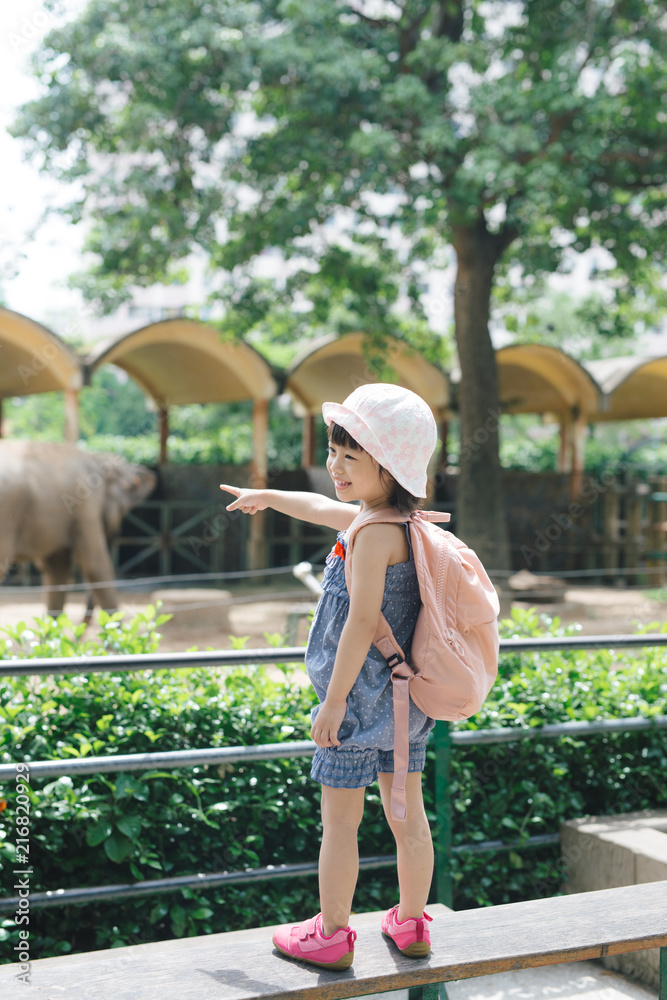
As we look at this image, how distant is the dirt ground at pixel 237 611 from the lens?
8766 millimetres

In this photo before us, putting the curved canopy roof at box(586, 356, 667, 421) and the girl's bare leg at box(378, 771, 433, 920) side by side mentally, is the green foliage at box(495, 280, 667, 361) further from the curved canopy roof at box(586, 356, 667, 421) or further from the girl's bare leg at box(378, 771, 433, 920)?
the girl's bare leg at box(378, 771, 433, 920)

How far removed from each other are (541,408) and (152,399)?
760 centimetres

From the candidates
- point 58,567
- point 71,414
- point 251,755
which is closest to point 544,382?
point 71,414

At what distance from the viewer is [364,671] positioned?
1.94m

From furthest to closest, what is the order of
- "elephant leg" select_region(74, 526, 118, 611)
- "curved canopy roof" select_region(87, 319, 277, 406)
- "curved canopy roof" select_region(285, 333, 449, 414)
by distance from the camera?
1. "curved canopy roof" select_region(285, 333, 449, 414)
2. "curved canopy roof" select_region(87, 319, 277, 406)
3. "elephant leg" select_region(74, 526, 118, 611)

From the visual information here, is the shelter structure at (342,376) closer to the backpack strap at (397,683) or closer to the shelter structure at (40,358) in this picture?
the shelter structure at (40,358)

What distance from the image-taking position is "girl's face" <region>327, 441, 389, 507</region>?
6.30ft

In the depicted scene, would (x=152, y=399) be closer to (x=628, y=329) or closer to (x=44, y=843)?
(x=628, y=329)

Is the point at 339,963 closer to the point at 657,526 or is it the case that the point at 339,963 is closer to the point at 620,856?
the point at 620,856

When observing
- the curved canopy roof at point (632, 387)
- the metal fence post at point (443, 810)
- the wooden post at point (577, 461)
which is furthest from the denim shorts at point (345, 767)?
the wooden post at point (577, 461)

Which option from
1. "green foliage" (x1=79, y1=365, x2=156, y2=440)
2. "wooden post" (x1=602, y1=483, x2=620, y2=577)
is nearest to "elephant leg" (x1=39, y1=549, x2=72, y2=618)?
"wooden post" (x1=602, y1=483, x2=620, y2=577)

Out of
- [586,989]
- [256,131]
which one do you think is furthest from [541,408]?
[586,989]

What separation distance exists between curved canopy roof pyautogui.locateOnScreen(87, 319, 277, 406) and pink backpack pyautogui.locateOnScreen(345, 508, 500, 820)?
30.6 feet

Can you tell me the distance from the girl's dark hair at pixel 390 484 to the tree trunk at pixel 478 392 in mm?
9051
